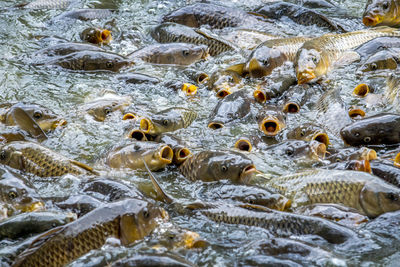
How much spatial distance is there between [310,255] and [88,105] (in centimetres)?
305

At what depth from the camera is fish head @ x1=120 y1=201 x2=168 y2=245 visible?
337 cm

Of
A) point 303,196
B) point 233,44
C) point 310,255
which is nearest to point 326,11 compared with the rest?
point 233,44

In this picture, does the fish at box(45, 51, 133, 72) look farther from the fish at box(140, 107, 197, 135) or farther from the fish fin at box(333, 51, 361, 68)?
the fish fin at box(333, 51, 361, 68)

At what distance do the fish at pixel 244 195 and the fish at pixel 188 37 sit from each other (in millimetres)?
2934

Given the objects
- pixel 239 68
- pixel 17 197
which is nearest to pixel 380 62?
pixel 239 68

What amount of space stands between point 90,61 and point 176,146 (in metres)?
2.30

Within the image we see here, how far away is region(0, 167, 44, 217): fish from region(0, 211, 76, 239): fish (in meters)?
0.31

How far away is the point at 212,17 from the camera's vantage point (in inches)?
292

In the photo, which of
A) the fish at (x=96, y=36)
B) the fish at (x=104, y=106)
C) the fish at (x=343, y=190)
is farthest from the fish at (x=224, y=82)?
the fish at (x=96, y=36)

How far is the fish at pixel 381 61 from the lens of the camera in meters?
5.81

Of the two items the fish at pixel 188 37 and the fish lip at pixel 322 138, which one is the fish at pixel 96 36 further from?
the fish lip at pixel 322 138

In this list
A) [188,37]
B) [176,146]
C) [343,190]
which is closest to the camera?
[343,190]

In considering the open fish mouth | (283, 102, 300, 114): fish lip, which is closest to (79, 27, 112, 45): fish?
(283, 102, 300, 114): fish lip

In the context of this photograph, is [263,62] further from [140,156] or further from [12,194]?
[12,194]
